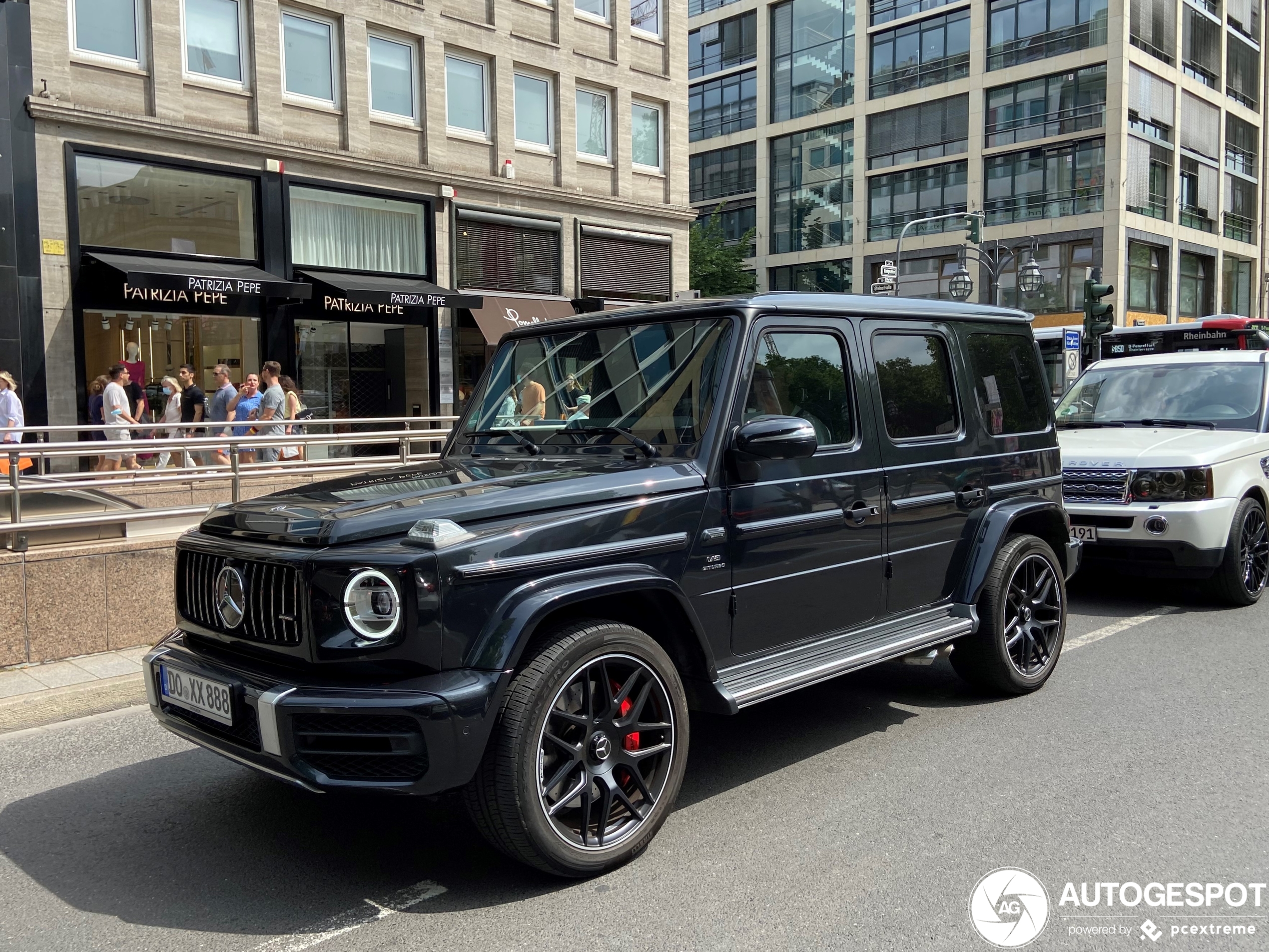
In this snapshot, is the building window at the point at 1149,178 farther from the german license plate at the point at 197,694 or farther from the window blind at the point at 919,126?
the german license plate at the point at 197,694

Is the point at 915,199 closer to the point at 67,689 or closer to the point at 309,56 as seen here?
→ the point at 309,56

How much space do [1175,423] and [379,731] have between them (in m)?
7.69

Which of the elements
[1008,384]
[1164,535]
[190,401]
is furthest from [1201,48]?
[1008,384]

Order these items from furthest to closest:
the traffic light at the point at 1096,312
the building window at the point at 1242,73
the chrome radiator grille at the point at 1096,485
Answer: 1. the building window at the point at 1242,73
2. the traffic light at the point at 1096,312
3. the chrome radiator grille at the point at 1096,485

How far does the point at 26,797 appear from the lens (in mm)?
4500

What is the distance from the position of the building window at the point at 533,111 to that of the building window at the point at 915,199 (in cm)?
2340

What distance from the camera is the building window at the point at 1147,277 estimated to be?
38562 mm

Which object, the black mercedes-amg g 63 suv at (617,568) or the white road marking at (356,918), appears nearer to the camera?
the white road marking at (356,918)

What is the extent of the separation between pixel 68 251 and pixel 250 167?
3493mm

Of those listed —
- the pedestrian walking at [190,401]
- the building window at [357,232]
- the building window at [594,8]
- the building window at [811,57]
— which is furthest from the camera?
the building window at [811,57]

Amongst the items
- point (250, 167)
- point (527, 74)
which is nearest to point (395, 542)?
point (250, 167)

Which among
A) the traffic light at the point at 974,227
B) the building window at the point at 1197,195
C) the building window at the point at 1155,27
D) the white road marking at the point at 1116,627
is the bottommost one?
the white road marking at the point at 1116,627

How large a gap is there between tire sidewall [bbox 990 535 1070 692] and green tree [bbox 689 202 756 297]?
3410 cm

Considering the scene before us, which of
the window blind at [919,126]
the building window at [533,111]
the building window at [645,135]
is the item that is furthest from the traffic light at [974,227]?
the window blind at [919,126]
